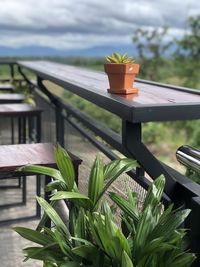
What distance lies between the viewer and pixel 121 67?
1646mm

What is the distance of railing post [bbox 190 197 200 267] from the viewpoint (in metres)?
1.34

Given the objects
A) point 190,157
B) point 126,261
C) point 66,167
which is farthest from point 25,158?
point 126,261

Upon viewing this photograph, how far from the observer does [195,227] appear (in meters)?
1.36

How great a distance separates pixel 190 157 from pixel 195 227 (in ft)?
0.75

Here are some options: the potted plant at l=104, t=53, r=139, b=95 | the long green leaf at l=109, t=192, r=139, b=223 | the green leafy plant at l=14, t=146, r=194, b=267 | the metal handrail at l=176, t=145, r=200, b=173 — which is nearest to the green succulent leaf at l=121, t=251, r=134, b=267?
the green leafy plant at l=14, t=146, r=194, b=267

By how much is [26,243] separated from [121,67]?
1.66 metres

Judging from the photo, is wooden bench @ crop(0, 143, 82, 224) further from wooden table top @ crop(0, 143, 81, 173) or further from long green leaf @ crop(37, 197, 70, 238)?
long green leaf @ crop(37, 197, 70, 238)

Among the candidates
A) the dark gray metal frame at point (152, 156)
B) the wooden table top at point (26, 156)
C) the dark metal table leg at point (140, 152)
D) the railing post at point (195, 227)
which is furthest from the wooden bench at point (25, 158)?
the railing post at point (195, 227)

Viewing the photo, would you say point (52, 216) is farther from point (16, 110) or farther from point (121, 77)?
point (16, 110)

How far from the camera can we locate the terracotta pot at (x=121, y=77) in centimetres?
165

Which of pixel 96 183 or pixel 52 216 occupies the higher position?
pixel 96 183

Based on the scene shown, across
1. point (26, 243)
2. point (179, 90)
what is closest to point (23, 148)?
point (26, 243)

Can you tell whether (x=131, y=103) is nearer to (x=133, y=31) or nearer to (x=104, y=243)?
(x=104, y=243)

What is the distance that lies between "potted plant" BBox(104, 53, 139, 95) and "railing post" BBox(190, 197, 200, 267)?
55 centimetres
